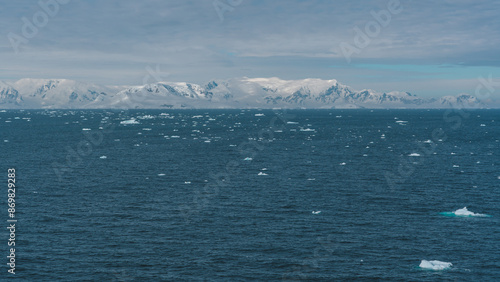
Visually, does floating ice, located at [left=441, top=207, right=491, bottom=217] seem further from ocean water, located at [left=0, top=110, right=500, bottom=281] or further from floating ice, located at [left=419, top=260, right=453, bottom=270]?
floating ice, located at [left=419, top=260, right=453, bottom=270]

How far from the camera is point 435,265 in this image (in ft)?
129

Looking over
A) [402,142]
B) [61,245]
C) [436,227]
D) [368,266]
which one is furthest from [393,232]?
[402,142]

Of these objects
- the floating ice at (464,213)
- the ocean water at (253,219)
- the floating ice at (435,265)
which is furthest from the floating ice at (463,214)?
the floating ice at (435,265)

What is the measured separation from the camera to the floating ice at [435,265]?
3938cm

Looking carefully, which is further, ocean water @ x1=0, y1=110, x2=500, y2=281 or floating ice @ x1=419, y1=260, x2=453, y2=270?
ocean water @ x1=0, y1=110, x2=500, y2=281

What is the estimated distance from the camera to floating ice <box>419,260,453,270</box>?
3938 cm

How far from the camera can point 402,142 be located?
136m

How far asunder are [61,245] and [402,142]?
370 ft

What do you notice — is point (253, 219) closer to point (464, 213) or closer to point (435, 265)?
point (435, 265)

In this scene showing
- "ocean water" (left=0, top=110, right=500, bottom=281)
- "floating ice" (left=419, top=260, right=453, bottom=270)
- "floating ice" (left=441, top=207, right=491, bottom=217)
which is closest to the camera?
"floating ice" (left=419, top=260, right=453, bottom=270)

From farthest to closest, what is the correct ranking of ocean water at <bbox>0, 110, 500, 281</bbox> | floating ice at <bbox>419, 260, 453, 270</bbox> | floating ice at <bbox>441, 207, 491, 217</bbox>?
floating ice at <bbox>441, 207, 491, 217</bbox>, ocean water at <bbox>0, 110, 500, 281</bbox>, floating ice at <bbox>419, 260, 453, 270</bbox>

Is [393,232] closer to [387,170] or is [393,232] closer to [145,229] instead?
[145,229]

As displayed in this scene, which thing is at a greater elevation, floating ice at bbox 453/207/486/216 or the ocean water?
floating ice at bbox 453/207/486/216

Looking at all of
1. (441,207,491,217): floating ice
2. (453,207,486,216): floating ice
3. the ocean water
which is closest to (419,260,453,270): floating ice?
the ocean water
